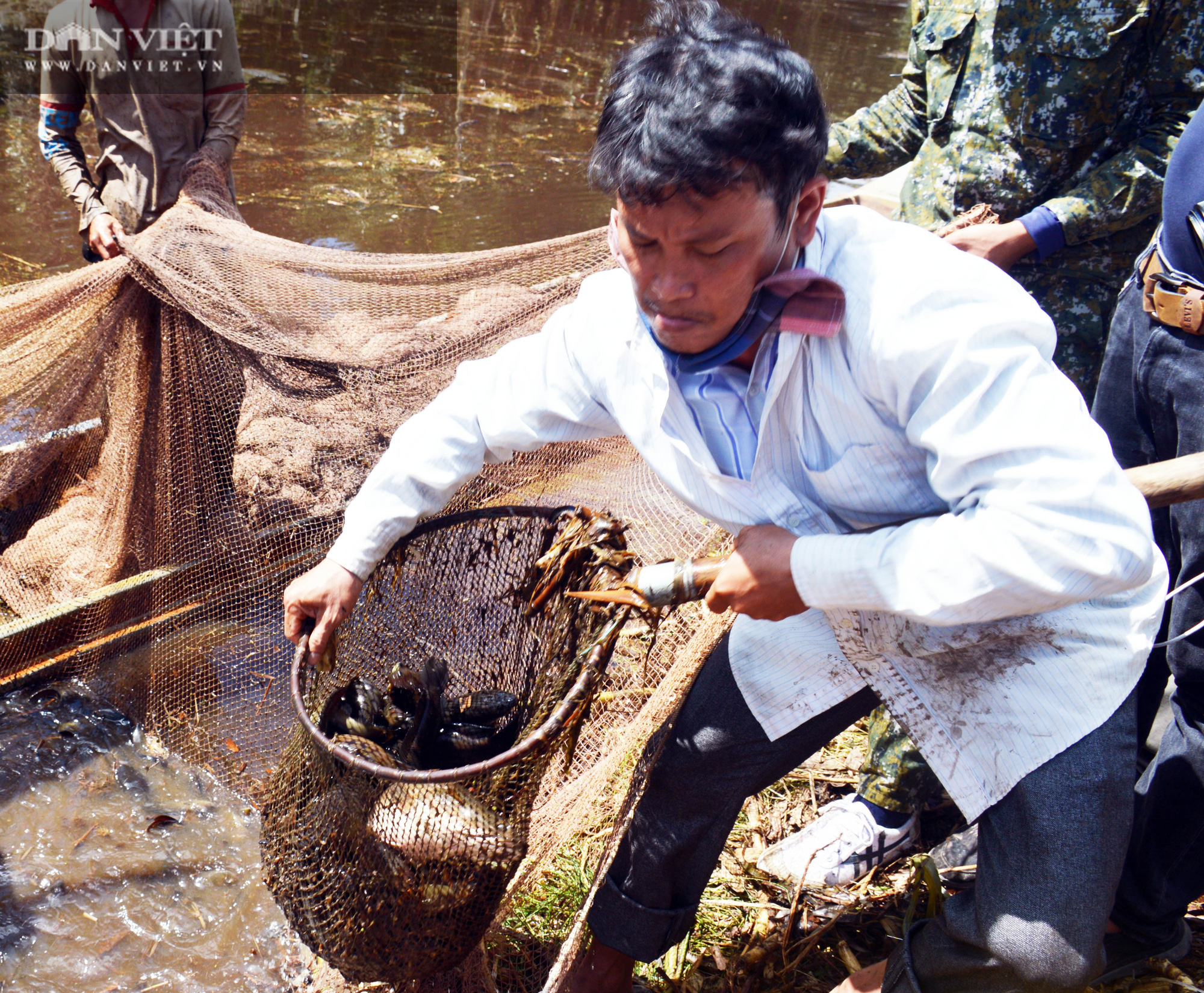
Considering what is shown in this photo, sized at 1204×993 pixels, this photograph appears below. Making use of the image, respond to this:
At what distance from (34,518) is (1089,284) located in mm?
3479

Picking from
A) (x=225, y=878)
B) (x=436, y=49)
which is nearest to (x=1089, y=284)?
(x=225, y=878)

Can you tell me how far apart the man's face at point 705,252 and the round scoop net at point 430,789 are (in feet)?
2.15

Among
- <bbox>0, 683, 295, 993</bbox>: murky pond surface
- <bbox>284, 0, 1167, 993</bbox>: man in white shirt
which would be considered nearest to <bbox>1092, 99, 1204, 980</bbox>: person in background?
<bbox>284, 0, 1167, 993</bbox>: man in white shirt

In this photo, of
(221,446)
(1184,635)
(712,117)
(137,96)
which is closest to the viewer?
(712,117)

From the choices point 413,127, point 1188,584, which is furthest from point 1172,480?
point 413,127

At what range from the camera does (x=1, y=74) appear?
27.7ft

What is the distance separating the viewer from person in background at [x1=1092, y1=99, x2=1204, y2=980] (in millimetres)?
2068

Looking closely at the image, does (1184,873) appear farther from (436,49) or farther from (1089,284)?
(436,49)

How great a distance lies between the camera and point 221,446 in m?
3.18

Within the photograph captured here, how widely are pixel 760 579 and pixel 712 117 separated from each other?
71cm

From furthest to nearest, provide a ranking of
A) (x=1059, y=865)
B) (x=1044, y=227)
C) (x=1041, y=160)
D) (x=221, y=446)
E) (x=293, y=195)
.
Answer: (x=293, y=195)
(x=221, y=446)
(x=1041, y=160)
(x=1044, y=227)
(x=1059, y=865)

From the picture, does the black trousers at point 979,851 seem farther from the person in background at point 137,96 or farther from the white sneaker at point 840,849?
the person in background at point 137,96

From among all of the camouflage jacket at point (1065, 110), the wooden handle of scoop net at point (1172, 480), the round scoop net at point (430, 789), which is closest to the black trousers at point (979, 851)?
the round scoop net at point (430, 789)

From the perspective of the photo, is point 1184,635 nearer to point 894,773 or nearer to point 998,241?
point 894,773
